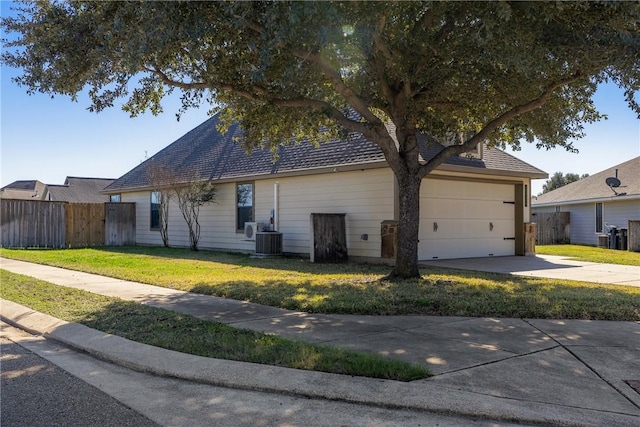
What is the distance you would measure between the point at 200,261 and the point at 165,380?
1121 centimetres

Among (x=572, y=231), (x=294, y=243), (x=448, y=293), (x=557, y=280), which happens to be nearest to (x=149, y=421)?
(x=448, y=293)

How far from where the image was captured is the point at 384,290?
9.12m

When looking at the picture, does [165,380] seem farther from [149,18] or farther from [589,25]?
[589,25]

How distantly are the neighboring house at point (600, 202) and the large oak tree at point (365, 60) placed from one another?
47.6 feet

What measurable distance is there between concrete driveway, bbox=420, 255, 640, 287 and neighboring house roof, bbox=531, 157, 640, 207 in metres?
10.1

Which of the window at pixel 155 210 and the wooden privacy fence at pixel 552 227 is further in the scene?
the wooden privacy fence at pixel 552 227

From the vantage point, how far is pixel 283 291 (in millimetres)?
9258

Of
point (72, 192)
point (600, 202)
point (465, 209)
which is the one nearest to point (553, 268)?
point (465, 209)

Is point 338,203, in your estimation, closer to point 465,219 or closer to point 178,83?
point 465,219

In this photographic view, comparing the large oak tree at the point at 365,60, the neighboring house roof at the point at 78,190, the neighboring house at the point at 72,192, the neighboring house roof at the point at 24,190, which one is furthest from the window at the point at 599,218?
the neighboring house roof at the point at 24,190

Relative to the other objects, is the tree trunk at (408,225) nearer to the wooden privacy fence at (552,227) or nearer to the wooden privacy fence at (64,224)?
the wooden privacy fence at (64,224)

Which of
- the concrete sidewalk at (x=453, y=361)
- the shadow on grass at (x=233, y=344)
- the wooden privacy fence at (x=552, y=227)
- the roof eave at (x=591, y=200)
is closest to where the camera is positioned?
the concrete sidewalk at (x=453, y=361)

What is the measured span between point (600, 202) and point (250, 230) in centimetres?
1835

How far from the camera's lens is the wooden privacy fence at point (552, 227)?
27.4m
